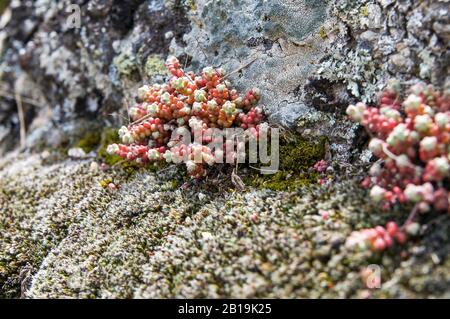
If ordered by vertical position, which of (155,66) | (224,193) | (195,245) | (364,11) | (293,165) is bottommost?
(195,245)

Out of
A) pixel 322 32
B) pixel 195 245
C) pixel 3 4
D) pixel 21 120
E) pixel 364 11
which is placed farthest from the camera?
pixel 3 4

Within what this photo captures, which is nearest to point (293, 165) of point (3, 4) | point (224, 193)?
point (224, 193)

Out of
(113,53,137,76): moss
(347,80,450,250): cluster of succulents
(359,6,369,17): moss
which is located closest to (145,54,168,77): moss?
(113,53,137,76): moss

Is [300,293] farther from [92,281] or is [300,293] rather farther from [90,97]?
[90,97]

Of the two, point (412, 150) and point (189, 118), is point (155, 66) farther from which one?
point (412, 150)

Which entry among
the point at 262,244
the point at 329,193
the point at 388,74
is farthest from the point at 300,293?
the point at 388,74

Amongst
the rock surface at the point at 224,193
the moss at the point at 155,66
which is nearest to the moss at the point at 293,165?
the rock surface at the point at 224,193

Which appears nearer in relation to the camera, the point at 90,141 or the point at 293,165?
the point at 293,165

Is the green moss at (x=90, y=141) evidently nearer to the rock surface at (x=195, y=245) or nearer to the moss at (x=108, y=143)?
the moss at (x=108, y=143)
